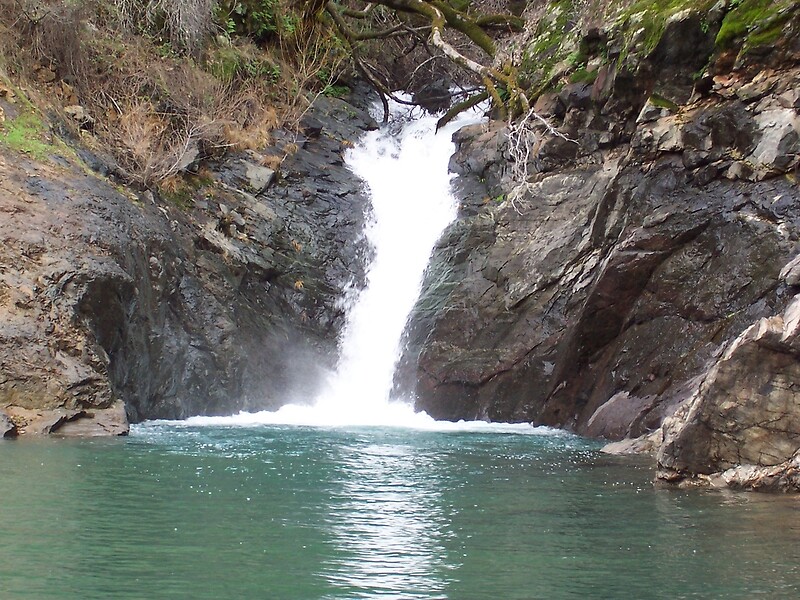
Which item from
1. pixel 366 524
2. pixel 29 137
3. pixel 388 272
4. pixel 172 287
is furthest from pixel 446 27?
pixel 366 524

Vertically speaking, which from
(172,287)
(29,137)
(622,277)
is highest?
(29,137)

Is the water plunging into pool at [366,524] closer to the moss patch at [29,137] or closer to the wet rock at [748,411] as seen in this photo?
the wet rock at [748,411]

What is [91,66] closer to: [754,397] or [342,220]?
[342,220]

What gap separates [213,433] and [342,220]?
8.28m

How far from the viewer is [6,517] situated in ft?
19.0

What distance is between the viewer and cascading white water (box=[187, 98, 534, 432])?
50.8ft

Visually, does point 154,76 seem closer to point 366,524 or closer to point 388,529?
point 366,524

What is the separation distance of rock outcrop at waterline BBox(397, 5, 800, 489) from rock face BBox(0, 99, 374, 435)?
2.58m

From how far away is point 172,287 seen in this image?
14992 mm

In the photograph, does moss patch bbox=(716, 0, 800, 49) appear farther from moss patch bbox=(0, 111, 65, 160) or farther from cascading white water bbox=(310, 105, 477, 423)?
moss patch bbox=(0, 111, 65, 160)

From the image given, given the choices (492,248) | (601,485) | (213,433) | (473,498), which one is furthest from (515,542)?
(492,248)

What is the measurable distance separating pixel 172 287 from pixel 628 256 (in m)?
7.50

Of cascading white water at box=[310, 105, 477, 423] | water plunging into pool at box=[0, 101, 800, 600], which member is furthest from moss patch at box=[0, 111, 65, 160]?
cascading white water at box=[310, 105, 477, 423]

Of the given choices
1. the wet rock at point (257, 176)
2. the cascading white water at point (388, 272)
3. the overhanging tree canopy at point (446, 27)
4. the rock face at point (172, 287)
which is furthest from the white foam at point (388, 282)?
the wet rock at point (257, 176)
